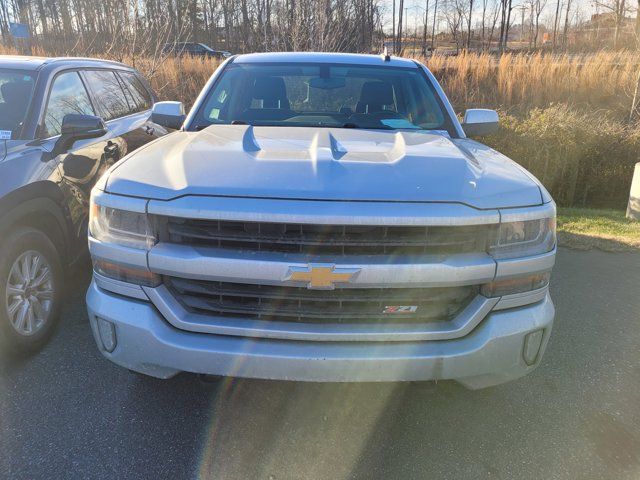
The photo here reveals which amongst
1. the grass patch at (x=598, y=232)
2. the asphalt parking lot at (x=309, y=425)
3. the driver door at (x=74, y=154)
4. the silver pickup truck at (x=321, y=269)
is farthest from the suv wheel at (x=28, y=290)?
the grass patch at (x=598, y=232)

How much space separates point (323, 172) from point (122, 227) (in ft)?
2.97

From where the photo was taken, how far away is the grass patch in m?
5.59

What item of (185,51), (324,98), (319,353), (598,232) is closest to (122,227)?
(319,353)

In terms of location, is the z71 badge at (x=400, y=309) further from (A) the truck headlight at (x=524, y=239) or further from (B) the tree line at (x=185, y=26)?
(B) the tree line at (x=185, y=26)

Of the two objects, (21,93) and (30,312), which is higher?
(21,93)

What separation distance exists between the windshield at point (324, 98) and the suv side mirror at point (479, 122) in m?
0.25

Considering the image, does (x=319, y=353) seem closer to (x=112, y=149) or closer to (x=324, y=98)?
(x=324, y=98)

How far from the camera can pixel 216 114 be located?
11.6 feet

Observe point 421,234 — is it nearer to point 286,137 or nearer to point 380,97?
point 286,137

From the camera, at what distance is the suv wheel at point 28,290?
9.57 feet

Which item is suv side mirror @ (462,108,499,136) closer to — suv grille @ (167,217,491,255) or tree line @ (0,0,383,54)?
suv grille @ (167,217,491,255)

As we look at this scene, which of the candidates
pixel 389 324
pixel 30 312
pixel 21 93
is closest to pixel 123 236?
pixel 389 324

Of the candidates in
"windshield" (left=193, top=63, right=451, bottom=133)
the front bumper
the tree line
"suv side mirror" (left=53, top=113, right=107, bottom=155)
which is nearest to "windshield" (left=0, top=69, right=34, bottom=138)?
"suv side mirror" (left=53, top=113, right=107, bottom=155)

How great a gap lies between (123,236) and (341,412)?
143cm
